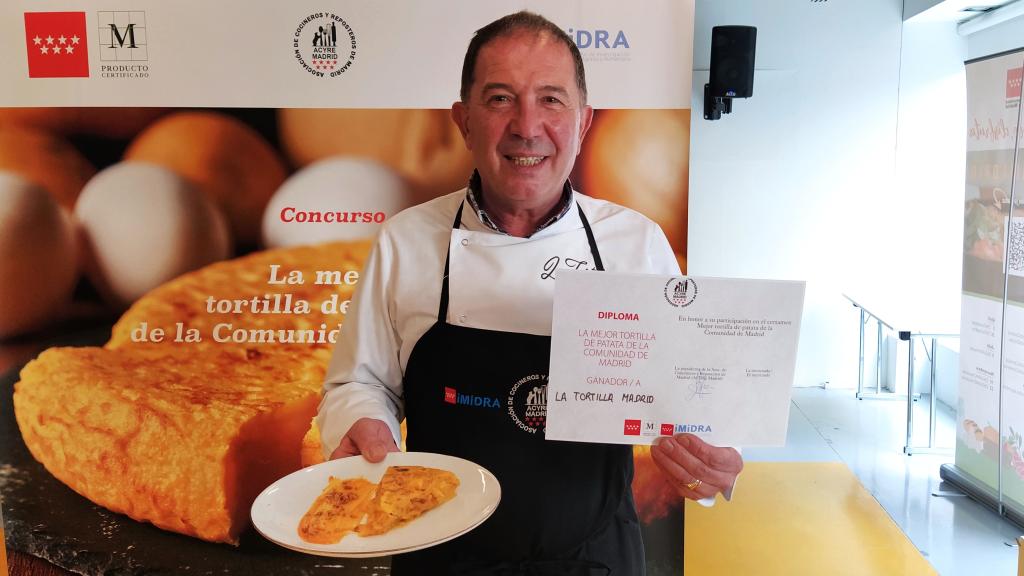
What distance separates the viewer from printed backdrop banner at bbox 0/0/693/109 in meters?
2.72

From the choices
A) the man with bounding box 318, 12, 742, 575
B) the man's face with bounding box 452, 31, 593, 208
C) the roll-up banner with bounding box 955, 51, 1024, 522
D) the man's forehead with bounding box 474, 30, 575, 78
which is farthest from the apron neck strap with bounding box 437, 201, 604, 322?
the roll-up banner with bounding box 955, 51, 1024, 522

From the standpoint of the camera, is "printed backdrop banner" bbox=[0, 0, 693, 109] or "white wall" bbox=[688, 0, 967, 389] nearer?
"printed backdrop banner" bbox=[0, 0, 693, 109]

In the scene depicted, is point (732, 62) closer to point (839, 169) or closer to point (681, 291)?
point (839, 169)

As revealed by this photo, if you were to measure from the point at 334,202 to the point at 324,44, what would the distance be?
517mm

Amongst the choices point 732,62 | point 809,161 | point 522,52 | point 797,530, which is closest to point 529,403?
point 522,52

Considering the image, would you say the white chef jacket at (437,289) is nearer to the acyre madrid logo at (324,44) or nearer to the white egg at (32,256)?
the acyre madrid logo at (324,44)

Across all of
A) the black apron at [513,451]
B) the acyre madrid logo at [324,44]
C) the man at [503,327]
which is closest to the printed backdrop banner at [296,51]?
the acyre madrid logo at [324,44]

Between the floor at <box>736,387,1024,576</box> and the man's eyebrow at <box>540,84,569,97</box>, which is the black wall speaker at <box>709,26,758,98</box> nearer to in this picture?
the floor at <box>736,387,1024,576</box>

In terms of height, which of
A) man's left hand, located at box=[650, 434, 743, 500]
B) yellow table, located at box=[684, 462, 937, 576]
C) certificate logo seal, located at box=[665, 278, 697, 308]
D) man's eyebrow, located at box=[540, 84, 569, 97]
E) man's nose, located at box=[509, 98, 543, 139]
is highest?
man's eyebrow, located at box=[540, 84, 569, 97]

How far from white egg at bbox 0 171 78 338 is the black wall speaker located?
2.52 meters

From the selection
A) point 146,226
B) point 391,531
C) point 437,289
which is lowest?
point 391,531

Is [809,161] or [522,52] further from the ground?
[522,52]

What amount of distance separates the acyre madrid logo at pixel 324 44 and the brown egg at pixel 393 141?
14cm

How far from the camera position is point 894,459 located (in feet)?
13.8
